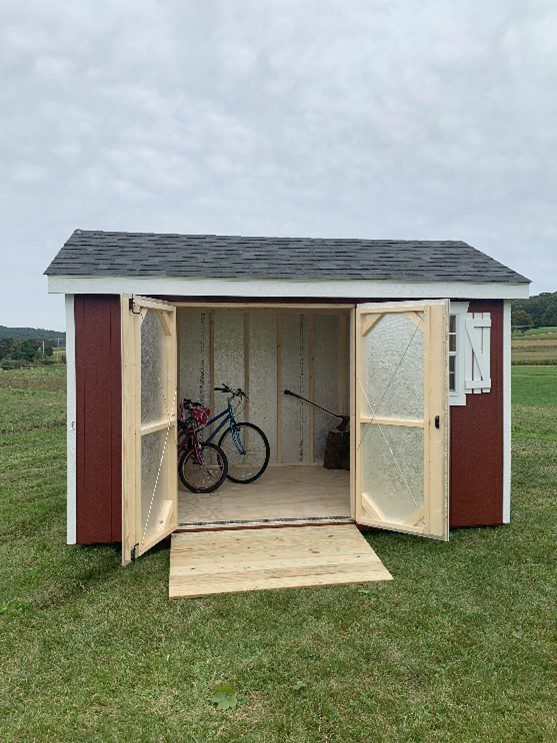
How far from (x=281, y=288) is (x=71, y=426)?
2427 millimetres

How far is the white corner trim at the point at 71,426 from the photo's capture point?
5.37 metres

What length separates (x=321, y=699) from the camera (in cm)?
303

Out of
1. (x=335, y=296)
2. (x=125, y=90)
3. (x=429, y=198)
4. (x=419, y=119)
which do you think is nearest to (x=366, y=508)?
(x=335, y=296)

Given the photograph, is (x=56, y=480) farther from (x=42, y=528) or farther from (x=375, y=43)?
(x=375, y=43)

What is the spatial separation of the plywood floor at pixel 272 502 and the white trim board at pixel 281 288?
2279 millimetres

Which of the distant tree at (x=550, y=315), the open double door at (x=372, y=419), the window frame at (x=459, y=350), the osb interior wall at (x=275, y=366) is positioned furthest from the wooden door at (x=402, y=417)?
the distant tree at (x=550, y=315)

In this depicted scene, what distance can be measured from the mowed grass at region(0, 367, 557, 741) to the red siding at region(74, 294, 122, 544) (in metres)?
0.36

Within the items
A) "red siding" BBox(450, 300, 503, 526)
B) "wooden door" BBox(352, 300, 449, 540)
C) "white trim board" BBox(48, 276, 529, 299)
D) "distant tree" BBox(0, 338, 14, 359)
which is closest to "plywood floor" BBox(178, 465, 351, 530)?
"wooden door" BBox(352, 300, 449, 540)

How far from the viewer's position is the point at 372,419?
563 centimetres

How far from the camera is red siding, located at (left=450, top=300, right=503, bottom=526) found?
5980 millimetres

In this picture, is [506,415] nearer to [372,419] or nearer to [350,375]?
[372,419]

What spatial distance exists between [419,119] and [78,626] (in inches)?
781

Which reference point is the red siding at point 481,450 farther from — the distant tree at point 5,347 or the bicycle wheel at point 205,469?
the distant tree at point 5,347

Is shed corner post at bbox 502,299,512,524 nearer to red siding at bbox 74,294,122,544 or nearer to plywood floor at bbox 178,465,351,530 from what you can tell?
plywood floor at bbox 178,465,351,530
